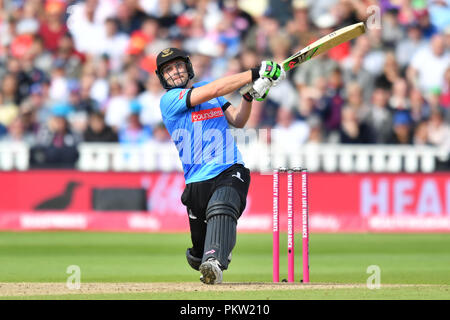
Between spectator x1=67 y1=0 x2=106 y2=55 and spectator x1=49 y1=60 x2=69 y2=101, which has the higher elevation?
spectator x1=67 y1=0 x2=106 y2=55

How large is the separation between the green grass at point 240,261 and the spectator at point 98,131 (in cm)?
173

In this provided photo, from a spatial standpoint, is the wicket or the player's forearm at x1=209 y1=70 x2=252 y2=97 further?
the wicket

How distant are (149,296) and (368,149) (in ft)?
32.4

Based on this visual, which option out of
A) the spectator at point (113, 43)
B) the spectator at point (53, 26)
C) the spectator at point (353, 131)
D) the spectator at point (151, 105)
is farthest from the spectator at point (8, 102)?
→ the spectator at point (353, 131)

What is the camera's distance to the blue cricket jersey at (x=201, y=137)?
8500mm

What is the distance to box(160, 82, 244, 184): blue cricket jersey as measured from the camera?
335 inches

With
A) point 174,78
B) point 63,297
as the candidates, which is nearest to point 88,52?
Answer: point 174,78

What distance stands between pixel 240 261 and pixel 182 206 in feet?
15.0

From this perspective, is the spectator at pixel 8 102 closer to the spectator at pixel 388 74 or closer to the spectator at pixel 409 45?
the spectator at pixel 388 74

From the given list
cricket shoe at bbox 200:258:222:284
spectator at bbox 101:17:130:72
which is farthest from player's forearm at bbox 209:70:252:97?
spectator at bbox 101:17:130:72

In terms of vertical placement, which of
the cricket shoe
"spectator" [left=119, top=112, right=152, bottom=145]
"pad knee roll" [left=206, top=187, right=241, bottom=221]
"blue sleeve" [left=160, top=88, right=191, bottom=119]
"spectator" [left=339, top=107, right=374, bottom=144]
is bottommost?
the cricket shoe

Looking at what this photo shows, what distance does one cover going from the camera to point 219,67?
17.4 metres

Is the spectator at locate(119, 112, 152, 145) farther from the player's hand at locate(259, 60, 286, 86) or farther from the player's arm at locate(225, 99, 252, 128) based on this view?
the player's hand at locate(259, 60, 286, 86)

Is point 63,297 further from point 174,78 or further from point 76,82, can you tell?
point 76,82
